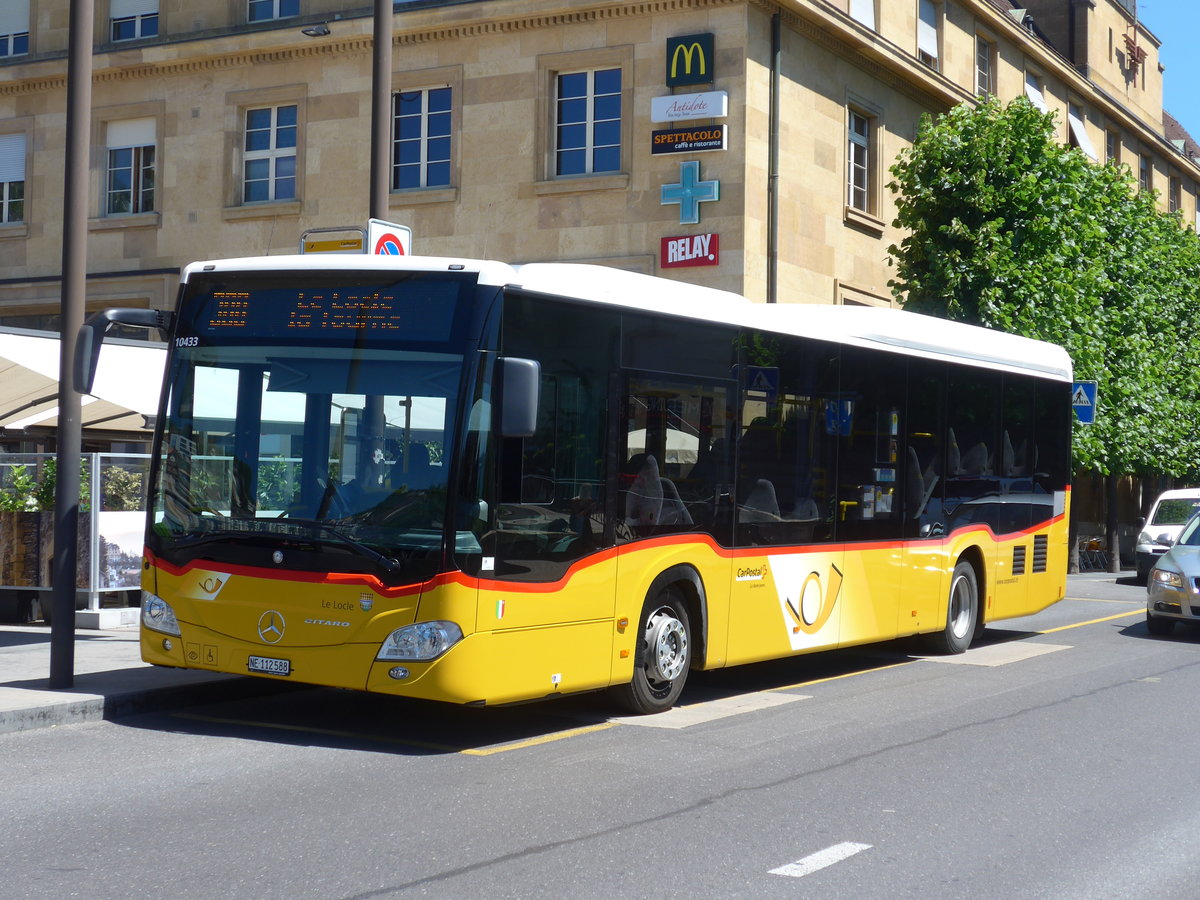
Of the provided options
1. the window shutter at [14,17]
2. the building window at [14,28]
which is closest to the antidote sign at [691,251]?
the building window at [14,28]

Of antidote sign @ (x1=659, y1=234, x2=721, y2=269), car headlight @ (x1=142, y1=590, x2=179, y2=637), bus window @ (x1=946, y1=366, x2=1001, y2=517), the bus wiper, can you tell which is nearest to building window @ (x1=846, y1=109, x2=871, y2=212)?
antidote sign @ (x1=659, y1=234, x2=721, y2=269)

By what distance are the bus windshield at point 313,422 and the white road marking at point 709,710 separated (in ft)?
7.44

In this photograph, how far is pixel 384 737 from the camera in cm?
885

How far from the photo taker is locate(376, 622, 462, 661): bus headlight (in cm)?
809

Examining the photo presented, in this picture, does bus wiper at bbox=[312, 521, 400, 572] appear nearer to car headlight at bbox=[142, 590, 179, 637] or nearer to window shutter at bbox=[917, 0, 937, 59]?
car headlight at bbox=[142, 590, 179, 637]

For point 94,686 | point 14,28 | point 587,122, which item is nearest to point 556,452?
point 94,686

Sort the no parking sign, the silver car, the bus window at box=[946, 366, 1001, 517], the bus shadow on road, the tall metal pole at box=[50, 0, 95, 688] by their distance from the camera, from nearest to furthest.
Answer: the bus shadow on road
the tall metal pole at box=[50, 0, 95, 688]
the no parking sign
the bus window at box=[946, 366, 1001, 517]
the silver car

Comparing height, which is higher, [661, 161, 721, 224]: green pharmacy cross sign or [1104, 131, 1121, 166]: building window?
[1104, 131, 1121, 166]: building window

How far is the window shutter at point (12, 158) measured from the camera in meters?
29.4

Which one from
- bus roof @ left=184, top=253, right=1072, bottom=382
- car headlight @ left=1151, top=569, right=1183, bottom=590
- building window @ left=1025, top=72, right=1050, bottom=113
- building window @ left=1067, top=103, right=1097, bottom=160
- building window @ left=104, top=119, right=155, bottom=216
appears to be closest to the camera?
bus roof @ left=184, top=253, right=1072, bottom=382

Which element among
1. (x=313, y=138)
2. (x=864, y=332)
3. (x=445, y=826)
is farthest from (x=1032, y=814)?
(x=313, y=138)

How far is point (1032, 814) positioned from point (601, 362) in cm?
370

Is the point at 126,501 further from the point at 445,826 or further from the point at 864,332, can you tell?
the point at 445,826

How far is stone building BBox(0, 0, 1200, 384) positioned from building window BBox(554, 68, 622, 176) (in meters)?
0.04
